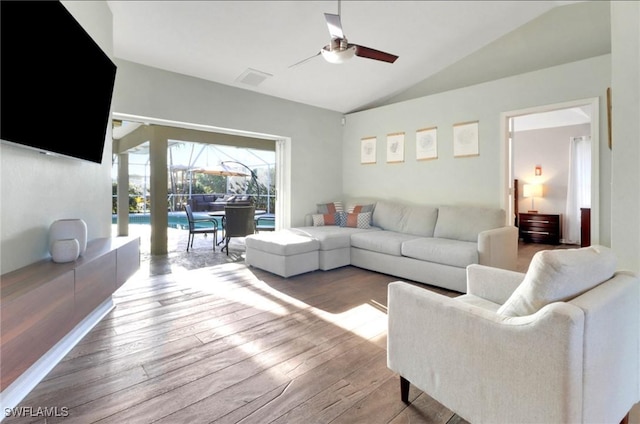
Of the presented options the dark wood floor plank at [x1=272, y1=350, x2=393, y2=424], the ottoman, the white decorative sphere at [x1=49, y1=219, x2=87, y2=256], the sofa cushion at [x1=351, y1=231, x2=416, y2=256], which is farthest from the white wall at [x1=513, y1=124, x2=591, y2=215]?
the white decorative sphere at [x1=49, y1=219, x2=87, y2=256]

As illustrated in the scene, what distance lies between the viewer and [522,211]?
689 centimetres

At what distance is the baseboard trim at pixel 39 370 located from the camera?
1540 millimetres

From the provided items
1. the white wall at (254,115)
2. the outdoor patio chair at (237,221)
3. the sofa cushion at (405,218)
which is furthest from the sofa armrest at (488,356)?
the outdoor patio chair at (237,221)

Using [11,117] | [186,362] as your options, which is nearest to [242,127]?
[11,117]

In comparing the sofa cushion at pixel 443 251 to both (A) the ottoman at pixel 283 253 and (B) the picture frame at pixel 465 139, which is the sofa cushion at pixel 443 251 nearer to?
(A) the ottoman at pixel 283 253

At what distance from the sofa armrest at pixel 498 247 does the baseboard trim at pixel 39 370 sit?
3.65 metres

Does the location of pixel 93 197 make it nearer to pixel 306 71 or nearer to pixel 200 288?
pixel 200 288

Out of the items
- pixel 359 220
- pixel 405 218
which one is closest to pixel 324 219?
pixel 359 220

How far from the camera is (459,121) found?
4508 millimetres

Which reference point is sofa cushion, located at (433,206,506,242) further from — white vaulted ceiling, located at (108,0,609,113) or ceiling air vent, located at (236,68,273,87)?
ceiling air vent, located at (236,68,273,87)

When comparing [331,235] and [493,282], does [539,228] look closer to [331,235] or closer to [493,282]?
[331,235]

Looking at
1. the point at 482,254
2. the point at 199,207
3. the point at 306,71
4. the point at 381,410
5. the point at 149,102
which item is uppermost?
the point at 306,71

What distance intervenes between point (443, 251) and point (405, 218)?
1.31 m

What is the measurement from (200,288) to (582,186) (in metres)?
7.19
